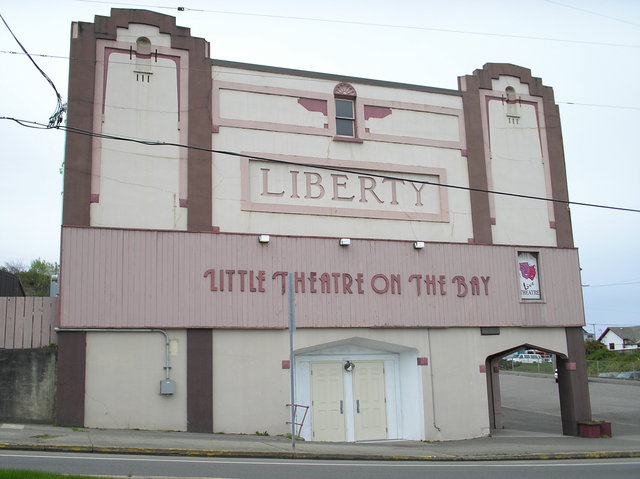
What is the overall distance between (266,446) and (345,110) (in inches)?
417

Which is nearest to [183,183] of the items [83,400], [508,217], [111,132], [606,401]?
[111,132]

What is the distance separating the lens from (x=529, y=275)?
22500mm

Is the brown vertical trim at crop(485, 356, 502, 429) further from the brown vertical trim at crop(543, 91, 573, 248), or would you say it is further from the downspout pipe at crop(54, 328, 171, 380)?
the downspout pipe at crop(54, 328, 171, 380)

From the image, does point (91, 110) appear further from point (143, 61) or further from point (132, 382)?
point (132, 382)

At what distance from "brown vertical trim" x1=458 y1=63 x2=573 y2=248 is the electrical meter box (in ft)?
34.4

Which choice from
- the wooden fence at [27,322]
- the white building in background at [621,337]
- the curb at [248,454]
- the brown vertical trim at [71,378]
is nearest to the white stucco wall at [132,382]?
the brown vertical trim at [71,378]

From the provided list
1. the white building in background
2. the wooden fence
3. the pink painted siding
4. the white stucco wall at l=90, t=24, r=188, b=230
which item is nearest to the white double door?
the pink painted siding

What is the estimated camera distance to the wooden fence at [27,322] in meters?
17.6

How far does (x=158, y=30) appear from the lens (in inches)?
771

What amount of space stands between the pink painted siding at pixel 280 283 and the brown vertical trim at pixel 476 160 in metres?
0.68

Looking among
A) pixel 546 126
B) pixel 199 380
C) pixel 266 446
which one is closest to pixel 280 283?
pixel 199 380

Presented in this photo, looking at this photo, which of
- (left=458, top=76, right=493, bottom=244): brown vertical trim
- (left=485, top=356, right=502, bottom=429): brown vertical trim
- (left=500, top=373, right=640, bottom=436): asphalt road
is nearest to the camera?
(left=458, top=76, right=493, bottom=244): brown vertical trim

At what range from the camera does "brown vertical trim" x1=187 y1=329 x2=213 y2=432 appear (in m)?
Result: 17.9

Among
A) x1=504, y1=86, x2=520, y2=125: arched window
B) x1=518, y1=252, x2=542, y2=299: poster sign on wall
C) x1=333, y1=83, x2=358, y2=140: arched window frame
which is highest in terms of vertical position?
x1=504, y1=86, x2=520, y2=125: arched window
